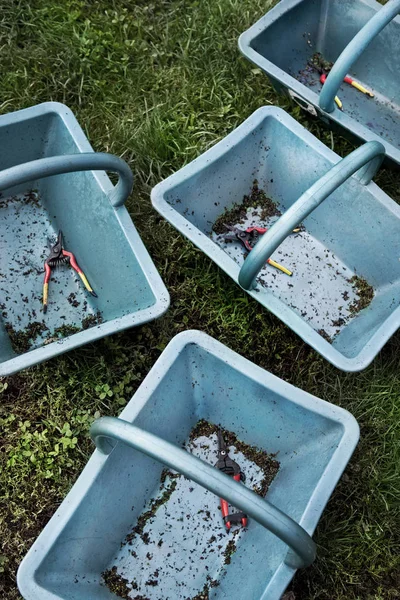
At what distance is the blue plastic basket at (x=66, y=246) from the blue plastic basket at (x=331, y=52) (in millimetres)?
787

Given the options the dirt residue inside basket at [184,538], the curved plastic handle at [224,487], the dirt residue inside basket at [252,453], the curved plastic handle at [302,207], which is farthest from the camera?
the dirt residue inside basket at [252,453]

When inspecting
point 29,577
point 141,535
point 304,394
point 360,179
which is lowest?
point 141,535

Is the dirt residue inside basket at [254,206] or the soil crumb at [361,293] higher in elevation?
the soil crumb at [361,293]

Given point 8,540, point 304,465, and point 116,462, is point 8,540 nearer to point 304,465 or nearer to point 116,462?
point 116,462

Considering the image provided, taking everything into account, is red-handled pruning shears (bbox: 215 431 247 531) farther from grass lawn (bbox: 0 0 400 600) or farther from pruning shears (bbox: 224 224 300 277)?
pruning shears (bbox: 224 224 300 277)

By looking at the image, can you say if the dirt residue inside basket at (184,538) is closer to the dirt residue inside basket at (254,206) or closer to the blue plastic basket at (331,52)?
the dirt residue inside basket at (254,206)

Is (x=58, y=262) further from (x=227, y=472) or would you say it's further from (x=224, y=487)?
(x=224, y=487)

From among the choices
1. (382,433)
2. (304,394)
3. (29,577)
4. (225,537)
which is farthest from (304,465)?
(29,577)

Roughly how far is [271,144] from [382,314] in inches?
27.8

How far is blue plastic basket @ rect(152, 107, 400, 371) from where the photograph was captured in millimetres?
2080

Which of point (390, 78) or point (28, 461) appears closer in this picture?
point (28, 461)

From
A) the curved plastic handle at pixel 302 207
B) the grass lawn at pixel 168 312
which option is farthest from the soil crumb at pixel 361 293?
the curved plastic handle at pixel 302 207

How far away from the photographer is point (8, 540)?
1935 mm

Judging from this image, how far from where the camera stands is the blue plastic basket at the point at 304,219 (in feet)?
6.82
